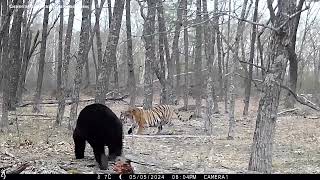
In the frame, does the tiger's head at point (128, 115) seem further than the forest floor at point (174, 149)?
Yes

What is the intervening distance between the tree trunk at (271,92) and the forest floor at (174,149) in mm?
449

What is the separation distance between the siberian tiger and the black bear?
23.0ft

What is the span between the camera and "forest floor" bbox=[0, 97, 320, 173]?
7.76 meters

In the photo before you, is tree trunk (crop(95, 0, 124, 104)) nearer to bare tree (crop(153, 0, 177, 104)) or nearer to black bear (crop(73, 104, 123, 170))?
black bear (crop(73, 104, 123, 170))

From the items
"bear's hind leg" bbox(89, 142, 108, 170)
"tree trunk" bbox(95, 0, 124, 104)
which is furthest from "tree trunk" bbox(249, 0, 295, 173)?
"tree trunk" bbox(95, 0, 124, 104)

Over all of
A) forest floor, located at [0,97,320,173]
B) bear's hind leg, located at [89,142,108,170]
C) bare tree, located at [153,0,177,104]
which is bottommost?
forest floor, located at [0,97,320,173]

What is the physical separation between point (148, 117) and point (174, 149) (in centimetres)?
358

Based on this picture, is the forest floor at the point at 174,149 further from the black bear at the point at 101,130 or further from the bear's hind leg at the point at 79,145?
the black bear at the point at 101,130

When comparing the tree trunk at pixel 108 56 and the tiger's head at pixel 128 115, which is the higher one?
the tree trunk at pixel 108 56

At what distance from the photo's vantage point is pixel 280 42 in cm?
758

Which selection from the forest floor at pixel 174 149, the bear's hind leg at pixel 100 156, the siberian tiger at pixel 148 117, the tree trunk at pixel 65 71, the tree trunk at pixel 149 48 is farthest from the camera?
the tree trunk at pixel 149 48

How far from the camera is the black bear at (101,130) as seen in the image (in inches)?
300

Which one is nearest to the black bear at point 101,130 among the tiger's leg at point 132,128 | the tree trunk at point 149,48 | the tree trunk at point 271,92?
the tree trunk at point 271,92

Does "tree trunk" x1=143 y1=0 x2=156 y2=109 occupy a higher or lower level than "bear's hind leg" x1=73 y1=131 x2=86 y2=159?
higher
